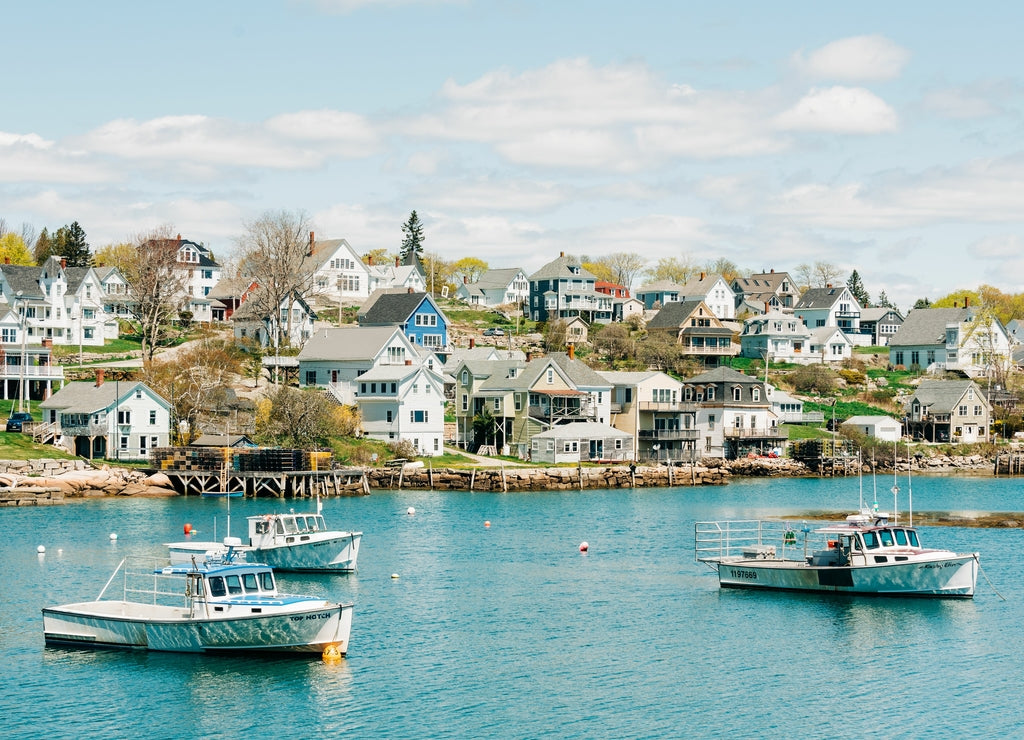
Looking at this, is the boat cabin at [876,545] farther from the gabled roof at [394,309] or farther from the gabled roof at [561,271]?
the gabled roof at [561,271]

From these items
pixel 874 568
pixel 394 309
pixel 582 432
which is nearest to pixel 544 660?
pixel 874 568

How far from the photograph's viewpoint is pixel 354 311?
518ft

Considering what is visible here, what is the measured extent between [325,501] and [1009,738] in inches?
2369

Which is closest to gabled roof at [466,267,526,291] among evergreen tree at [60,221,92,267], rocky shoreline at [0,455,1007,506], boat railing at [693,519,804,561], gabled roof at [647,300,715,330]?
gabled roof at [647,300,715,330]

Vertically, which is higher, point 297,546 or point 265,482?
point 265,482

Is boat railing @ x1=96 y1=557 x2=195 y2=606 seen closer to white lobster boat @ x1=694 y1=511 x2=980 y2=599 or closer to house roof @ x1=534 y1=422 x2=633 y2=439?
white lobster boat @ x1=694 y1=511 x2=980 y2=599

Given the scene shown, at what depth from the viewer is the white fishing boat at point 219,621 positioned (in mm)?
40000

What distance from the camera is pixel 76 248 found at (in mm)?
169250

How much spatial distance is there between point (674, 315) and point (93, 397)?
8228 cm

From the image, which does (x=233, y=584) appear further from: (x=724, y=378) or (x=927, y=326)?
(x=927, y=326)

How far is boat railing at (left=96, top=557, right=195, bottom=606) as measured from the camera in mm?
47750

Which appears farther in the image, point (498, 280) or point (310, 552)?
point (498, 280)

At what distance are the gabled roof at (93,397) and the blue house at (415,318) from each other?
119ft

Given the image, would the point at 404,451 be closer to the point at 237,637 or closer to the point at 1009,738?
the point at 237,637
